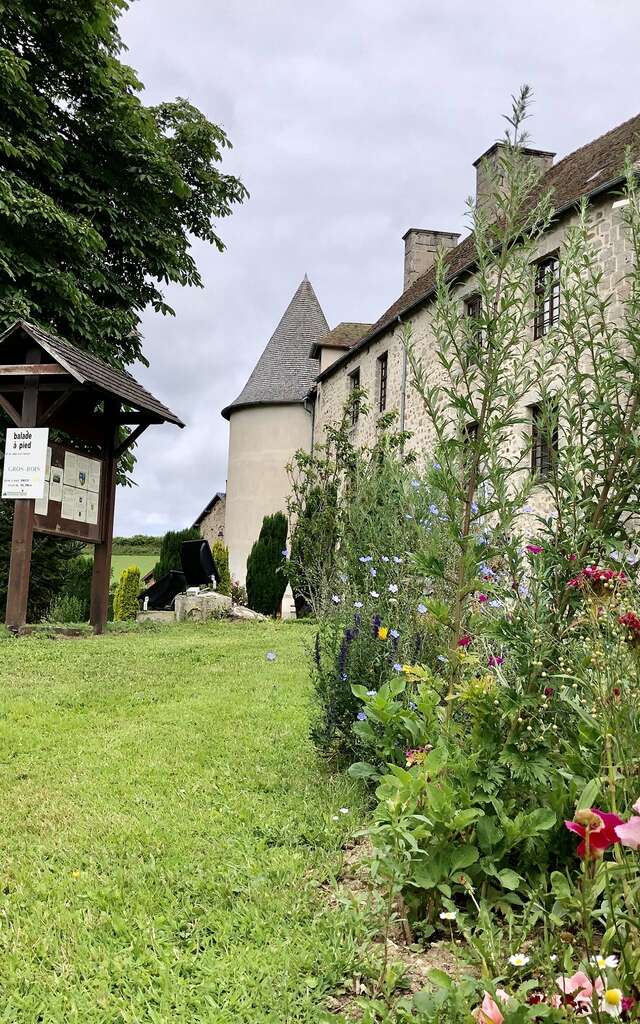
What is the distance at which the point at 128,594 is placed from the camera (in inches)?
570

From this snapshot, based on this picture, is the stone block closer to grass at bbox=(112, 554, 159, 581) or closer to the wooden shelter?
the wooden shelter

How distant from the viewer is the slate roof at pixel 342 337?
77.3ft

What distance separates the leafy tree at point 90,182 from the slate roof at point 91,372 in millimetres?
2064

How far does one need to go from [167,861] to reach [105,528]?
310 inches

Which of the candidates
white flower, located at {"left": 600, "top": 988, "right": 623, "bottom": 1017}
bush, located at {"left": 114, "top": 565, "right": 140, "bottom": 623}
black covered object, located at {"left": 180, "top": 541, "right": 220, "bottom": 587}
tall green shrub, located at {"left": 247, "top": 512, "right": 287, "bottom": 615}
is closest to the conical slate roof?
tall green shrub, located at {"left": 247, "top": 512, "right": 287, "bottom": 615}

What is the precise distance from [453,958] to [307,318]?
26776mm

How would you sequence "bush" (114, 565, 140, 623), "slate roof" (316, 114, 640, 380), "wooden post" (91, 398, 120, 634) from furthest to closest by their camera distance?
"bush" (114, 565, 140, 623) < "slate roof" (316, 114, 640, 380) < "wooden post" (91, 398, 120, 634)

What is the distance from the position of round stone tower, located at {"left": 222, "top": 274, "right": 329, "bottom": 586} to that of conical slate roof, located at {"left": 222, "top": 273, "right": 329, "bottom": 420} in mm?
32

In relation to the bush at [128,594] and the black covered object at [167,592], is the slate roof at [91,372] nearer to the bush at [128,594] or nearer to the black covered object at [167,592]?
the bush at [128,594]

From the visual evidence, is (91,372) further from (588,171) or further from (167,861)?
(588,171)

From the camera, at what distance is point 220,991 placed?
90.1 inches

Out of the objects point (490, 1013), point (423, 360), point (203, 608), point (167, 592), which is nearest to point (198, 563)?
point (167, 592)

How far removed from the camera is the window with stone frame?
65.1 ft

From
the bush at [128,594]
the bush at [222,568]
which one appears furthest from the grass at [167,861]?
the bush at [222,568]
